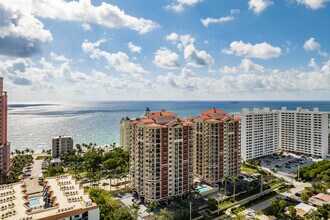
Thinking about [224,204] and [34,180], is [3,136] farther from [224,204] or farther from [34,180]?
[224,204]

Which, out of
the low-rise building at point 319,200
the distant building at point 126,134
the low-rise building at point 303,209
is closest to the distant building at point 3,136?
the distant building at point 126,134

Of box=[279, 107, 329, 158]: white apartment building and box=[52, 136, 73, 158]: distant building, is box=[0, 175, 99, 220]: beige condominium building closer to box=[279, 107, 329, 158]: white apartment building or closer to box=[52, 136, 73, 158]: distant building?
box=[52, 136, 73, 158]: distant building

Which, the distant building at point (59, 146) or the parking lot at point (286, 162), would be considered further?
the distant building at point (59, 146)

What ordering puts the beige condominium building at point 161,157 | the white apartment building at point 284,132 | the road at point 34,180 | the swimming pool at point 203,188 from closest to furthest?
the beige condominium building at point 161,157 → the swimming pool at point 203,188 → the road at point 34,180 → the white apartment building at point 284,132

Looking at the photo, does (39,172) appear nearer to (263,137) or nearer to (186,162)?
(186,162)

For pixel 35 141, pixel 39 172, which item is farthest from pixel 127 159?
pixel 35 141

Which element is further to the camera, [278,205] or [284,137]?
[284,137]

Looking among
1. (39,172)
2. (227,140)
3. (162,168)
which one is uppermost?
(227,140)

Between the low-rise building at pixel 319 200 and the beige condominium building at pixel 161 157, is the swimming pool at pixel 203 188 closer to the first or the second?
the beige condominium building at pixel 161 157
